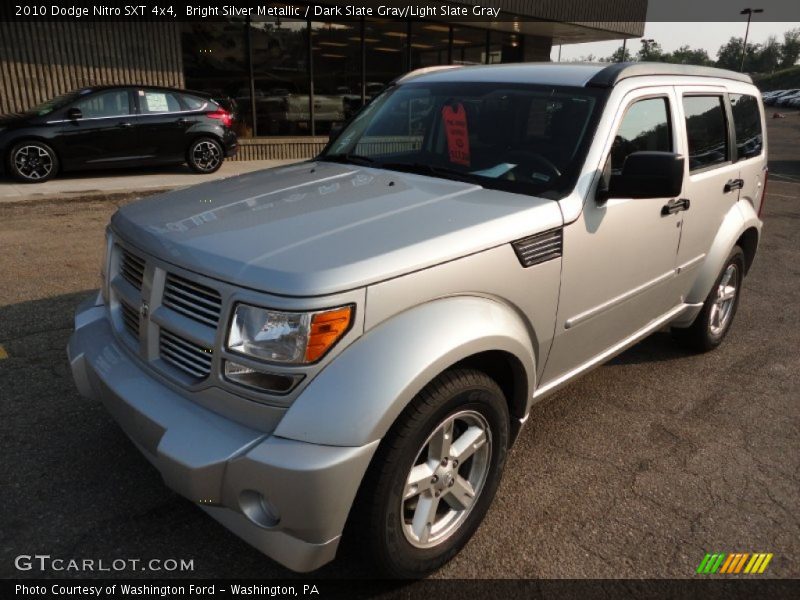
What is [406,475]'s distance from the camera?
82.2 inches

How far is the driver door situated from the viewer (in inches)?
108

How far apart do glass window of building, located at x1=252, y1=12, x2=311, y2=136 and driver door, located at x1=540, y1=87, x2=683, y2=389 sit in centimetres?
1258

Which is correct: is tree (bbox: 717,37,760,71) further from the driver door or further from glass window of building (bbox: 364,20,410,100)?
the driver door

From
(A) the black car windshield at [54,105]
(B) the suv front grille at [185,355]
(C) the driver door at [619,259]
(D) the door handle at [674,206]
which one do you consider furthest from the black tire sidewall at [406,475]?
(A) the black car windshield at [54,105]

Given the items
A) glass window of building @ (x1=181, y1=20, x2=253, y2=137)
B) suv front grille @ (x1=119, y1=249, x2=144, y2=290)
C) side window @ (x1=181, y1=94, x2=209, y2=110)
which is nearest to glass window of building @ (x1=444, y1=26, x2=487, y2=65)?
glass window of building @ (x1=181, y1=20, x2=253, y2=137)

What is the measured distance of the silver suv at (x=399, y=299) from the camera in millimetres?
1904

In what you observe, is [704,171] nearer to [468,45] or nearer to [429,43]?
[429,43]

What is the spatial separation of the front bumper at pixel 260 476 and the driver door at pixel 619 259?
1.28 metres

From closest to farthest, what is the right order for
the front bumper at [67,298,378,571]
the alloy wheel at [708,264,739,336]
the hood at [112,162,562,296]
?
the front bumper at [67,298,378,571] → the hood at [112,162,562,296] → the alloy wheel at [708,264,739,336]

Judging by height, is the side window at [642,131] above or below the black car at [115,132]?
above

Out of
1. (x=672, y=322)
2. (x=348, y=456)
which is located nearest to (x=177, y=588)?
(x=348, y=456)

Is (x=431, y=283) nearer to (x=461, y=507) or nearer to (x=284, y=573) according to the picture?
(x=461, y=507)

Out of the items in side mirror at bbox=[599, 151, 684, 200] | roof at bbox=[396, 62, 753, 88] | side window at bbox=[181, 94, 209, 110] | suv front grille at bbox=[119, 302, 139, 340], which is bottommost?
suv front grille at bbox=[119, 302, 139, 340]

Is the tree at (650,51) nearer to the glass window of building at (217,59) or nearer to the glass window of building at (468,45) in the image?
the glass window of building at (468,45)
